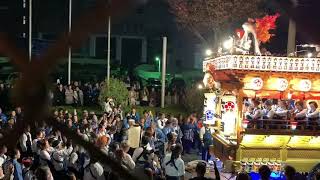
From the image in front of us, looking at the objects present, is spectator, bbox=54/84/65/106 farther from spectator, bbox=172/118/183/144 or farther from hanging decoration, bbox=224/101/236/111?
hanging decoration, bbox=224/101/236/111

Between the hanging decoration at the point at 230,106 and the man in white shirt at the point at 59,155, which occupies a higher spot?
the hanging decoration at the point at 230,106

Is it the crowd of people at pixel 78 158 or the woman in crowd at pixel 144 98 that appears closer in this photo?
the crowd of people at pixel 78 158

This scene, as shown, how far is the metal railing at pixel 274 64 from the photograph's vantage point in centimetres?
1238

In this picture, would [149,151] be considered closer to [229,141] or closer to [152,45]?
[229,141]

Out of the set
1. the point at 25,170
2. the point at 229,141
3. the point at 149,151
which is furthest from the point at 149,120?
the point at 25,170

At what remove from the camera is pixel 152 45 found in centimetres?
3469

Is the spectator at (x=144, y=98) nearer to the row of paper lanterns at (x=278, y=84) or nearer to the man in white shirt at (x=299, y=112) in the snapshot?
the row of paper lanterns at (x=278, y=84)

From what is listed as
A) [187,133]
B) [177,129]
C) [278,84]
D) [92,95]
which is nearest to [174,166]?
[278,84]

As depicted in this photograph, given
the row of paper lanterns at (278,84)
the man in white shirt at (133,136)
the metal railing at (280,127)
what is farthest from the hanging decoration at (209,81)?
the metal railing at (280,127)

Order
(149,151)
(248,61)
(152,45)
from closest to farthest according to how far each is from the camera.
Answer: (149,151), (248,61), (152,45)

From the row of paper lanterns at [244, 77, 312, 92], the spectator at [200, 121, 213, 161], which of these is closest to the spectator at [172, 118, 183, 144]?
the spectator at [200, 121, 213, 161]

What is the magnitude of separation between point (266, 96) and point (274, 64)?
4.02 ft

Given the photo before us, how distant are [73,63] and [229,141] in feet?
65.6

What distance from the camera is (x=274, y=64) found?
40.8ft
